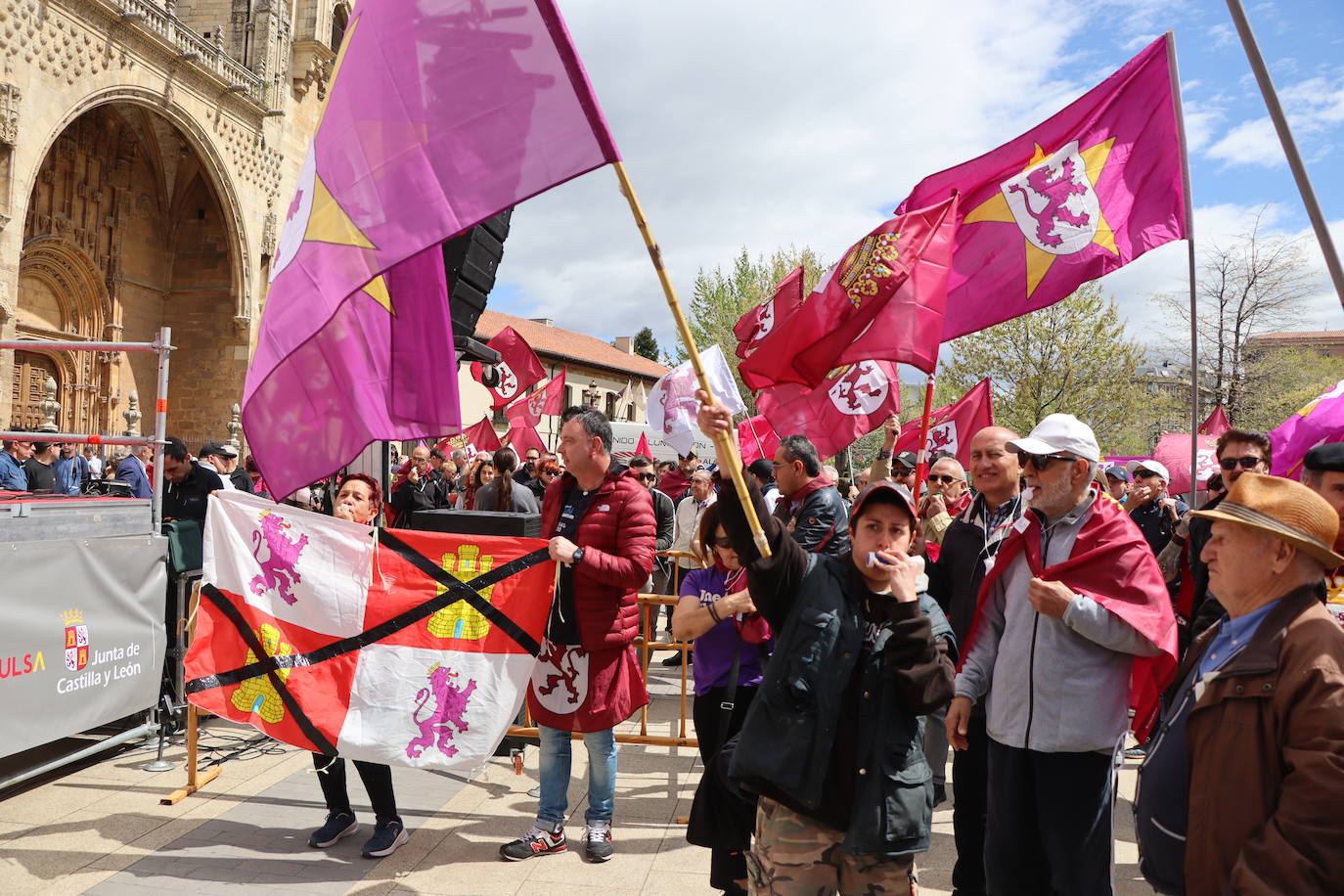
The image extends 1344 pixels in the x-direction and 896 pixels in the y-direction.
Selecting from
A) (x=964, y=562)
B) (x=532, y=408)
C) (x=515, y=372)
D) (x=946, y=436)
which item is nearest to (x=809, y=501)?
(x=964, y=562)

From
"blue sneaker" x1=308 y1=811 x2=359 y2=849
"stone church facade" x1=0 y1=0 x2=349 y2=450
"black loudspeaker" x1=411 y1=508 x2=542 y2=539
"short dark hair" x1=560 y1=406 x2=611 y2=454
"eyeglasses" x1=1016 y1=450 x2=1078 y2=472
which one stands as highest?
"stone church facade" x1=0 y1=0 x2=349 y2=450

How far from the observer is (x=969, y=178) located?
5785 mm

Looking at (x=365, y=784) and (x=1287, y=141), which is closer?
(x=1287, y=141)

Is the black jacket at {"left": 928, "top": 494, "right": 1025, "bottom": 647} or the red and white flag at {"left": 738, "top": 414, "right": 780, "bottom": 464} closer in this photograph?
the black jacket at {"left": 928, "top": 494, "right": 1025, "bottom": 647}

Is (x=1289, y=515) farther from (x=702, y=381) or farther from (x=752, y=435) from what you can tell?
(x=752, y=435)

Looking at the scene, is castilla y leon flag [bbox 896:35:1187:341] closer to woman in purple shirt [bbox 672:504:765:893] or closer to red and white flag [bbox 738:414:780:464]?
woman in purple shirt [bbox 672:504:765:893]

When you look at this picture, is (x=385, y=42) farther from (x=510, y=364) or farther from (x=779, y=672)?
(x=510, y=364)

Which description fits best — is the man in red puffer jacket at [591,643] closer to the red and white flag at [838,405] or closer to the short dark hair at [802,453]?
the short dark hair at [802,453]

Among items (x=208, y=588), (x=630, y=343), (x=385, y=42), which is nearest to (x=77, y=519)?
(x=208, y=588)

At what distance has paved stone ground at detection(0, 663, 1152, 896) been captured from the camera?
4.30 metres

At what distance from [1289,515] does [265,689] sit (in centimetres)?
450

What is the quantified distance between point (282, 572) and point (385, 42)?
280cm

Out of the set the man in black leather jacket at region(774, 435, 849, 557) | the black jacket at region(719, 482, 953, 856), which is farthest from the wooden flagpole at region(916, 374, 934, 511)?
the black jacket at region(719, 482, 953, 856)

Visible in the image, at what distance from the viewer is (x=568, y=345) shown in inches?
2277
